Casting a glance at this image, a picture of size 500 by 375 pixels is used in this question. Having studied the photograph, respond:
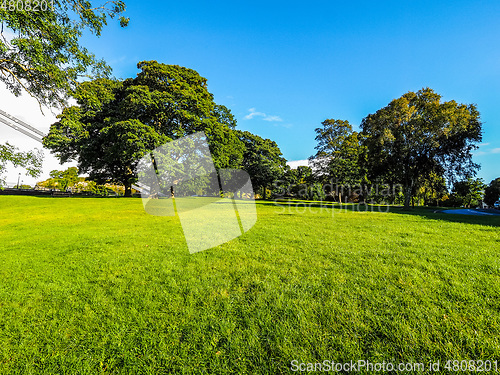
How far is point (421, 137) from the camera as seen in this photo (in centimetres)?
1769

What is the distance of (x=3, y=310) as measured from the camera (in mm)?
2760

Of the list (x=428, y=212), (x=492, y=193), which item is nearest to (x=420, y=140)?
(x=428, y=212)

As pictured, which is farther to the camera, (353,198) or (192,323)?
(353,198)

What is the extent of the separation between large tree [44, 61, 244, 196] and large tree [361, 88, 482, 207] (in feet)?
52.9

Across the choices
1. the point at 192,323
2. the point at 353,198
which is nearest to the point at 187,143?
the point at 192,323

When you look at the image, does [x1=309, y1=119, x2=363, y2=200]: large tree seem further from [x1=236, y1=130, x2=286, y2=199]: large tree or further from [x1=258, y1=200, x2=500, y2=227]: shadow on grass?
[x1=236, y1=130, x2=286, y2=199]: large tree

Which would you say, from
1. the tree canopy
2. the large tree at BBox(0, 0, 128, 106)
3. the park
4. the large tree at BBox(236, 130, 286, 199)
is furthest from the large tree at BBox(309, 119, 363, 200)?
the large tree at BBox(0, 0, 128, 106)

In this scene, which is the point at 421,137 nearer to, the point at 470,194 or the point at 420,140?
the point at 420,140

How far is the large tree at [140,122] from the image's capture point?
18672 millimetres

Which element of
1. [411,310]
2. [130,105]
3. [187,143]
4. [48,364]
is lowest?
[48,364]

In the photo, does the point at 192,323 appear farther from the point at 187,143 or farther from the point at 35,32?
the point at 187,143

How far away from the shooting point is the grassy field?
1.97 metres

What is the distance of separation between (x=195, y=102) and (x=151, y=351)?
22.4 meters

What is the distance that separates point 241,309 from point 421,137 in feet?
73.1
